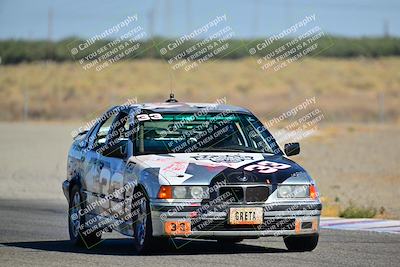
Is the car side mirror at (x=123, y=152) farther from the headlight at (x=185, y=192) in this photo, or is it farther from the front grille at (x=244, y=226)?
the front grille at (x=244, y=226)

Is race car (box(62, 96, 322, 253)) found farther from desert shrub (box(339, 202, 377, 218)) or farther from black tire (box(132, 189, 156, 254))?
desert shrub (box(339, 202, 377, 218))

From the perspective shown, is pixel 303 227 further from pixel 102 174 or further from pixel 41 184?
pixel 41 184

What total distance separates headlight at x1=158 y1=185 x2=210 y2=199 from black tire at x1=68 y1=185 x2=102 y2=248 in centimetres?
197

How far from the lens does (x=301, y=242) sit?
11.4m

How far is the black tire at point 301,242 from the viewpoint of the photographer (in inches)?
444

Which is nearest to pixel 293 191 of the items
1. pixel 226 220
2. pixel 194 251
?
pixel 226 220

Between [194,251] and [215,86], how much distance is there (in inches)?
2356

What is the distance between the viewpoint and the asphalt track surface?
416 inches

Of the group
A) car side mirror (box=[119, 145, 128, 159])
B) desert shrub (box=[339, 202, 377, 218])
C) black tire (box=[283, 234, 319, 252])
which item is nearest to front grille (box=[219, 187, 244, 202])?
black tire (box=[283, 234, 319, 252])

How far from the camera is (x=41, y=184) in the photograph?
2297cm

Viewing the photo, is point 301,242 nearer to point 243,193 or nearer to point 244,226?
point 244,226

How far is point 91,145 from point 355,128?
102ft

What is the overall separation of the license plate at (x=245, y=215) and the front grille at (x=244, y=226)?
0.18ft

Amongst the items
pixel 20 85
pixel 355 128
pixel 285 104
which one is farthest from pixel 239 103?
→ pixel 20 85
